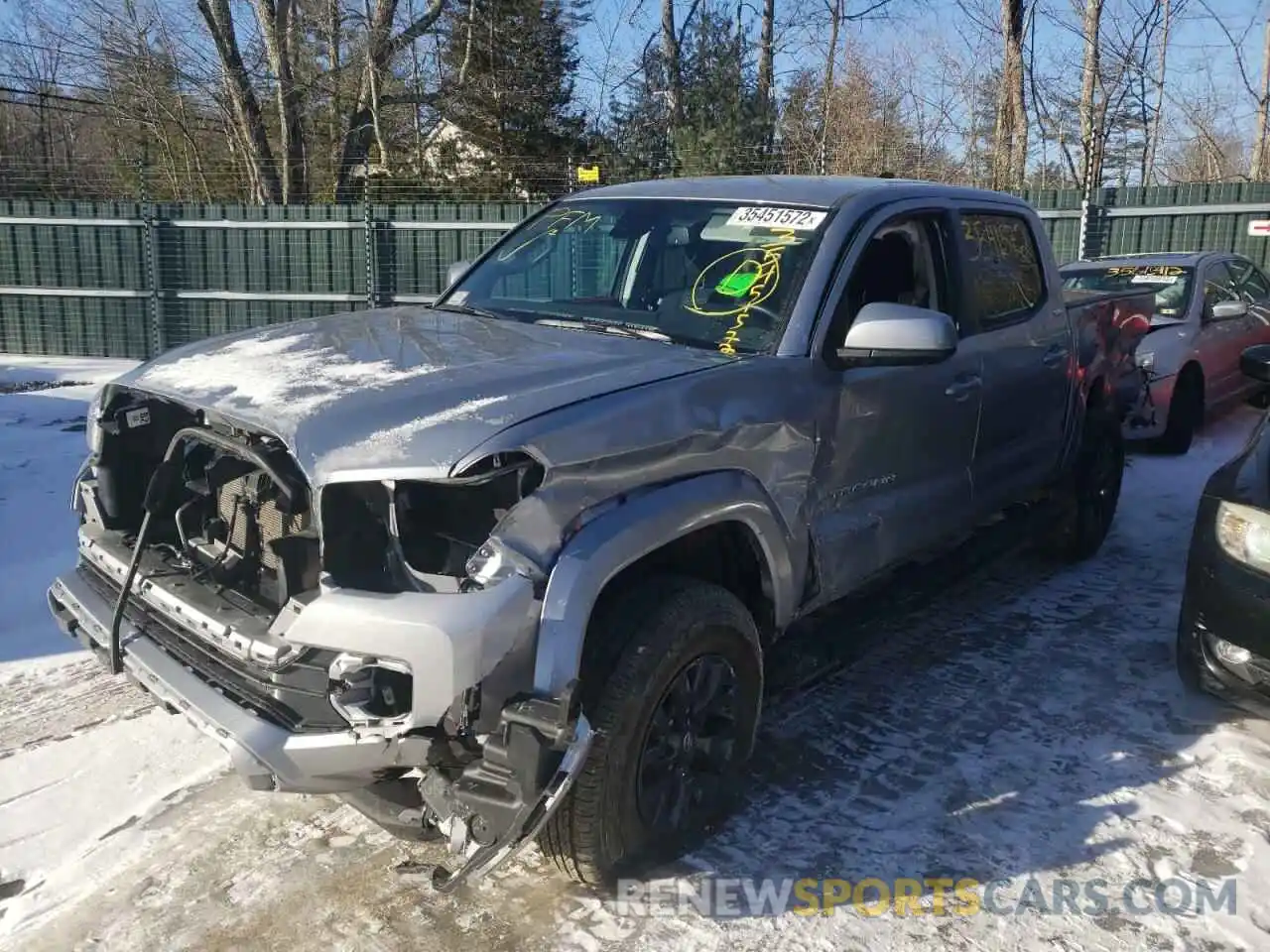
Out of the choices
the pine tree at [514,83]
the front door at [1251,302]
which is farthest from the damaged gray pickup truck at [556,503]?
the pine tree at [514,83]

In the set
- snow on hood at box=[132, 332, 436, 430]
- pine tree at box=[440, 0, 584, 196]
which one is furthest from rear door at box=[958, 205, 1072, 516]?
pine tree at box=[440, 0, 584, 196]

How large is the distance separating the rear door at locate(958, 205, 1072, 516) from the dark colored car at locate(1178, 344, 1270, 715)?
87cm

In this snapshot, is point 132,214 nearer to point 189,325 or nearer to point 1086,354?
point 189,325

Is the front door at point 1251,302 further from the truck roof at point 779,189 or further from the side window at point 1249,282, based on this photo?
the truck roof at point 779,189

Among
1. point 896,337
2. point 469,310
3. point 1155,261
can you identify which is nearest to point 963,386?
point 896,337

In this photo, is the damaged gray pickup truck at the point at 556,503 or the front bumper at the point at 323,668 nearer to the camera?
the front bumper at the point at 323,668

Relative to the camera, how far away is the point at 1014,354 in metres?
4.70

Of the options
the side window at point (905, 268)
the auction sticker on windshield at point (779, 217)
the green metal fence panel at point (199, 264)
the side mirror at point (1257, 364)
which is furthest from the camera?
the green metal fence panel at point (199, 264)

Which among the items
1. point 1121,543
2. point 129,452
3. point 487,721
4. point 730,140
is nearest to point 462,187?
point 730,140

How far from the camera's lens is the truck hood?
253cm

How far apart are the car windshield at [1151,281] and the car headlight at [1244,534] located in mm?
5197

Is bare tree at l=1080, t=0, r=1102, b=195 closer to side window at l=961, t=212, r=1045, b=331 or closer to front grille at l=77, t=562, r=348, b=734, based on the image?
side window at l=961, t=212, r=1045, b=331

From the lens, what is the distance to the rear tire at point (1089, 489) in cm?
571

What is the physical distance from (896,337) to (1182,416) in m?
6.19
